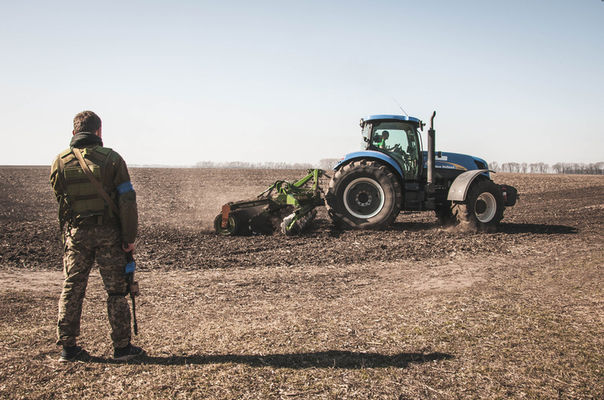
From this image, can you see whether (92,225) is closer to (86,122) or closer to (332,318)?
(86,122)

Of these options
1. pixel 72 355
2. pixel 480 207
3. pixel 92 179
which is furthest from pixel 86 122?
pixel 480 207

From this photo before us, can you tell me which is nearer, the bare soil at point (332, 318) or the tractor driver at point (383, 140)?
the bare soil at point (332, 318)

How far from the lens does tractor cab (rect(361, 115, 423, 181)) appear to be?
11.1m

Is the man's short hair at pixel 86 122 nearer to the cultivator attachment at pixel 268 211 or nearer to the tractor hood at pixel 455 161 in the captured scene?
the cultivator attachment at pixel 268 211

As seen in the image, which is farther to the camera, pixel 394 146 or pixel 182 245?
pixel 394 146

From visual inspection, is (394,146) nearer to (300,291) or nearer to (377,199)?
(377,199)

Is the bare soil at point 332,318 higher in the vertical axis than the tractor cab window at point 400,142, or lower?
lower

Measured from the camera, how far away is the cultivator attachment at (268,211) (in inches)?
433

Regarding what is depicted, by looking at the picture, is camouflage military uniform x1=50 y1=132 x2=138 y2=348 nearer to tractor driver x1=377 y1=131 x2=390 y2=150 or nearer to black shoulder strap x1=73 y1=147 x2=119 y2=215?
black shoulder strap x1=73 y1=147 x2=119 y2=215

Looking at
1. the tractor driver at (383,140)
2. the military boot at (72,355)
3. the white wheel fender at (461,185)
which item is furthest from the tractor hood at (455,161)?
the military boot at (72,355)

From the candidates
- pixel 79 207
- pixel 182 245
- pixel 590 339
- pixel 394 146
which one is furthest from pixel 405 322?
pixel 394 146

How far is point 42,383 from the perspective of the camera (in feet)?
12.1

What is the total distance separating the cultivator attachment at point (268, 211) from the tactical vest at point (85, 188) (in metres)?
6.92

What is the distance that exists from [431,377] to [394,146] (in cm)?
802
